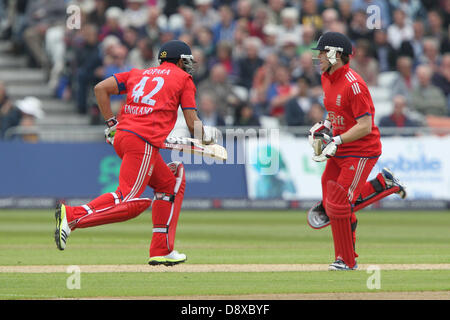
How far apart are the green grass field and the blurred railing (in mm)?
1889

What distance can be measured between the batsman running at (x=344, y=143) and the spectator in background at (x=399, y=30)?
49.8 feet

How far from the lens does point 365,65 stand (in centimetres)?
2469

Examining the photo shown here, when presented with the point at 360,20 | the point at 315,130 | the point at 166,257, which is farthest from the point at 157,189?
the point at 360,20

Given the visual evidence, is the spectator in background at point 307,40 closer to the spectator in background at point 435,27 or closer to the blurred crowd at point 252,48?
the blurred crowd at point 252,48

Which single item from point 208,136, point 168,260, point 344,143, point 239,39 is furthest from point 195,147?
point 239,39

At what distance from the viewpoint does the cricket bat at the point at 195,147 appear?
1140cm

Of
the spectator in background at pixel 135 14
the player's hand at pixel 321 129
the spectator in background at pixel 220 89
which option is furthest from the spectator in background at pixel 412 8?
the player's hand at pixel 321 129

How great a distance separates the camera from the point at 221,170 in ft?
73.8

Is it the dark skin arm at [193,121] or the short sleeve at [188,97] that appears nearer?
the dark skin arm at [193,121]
